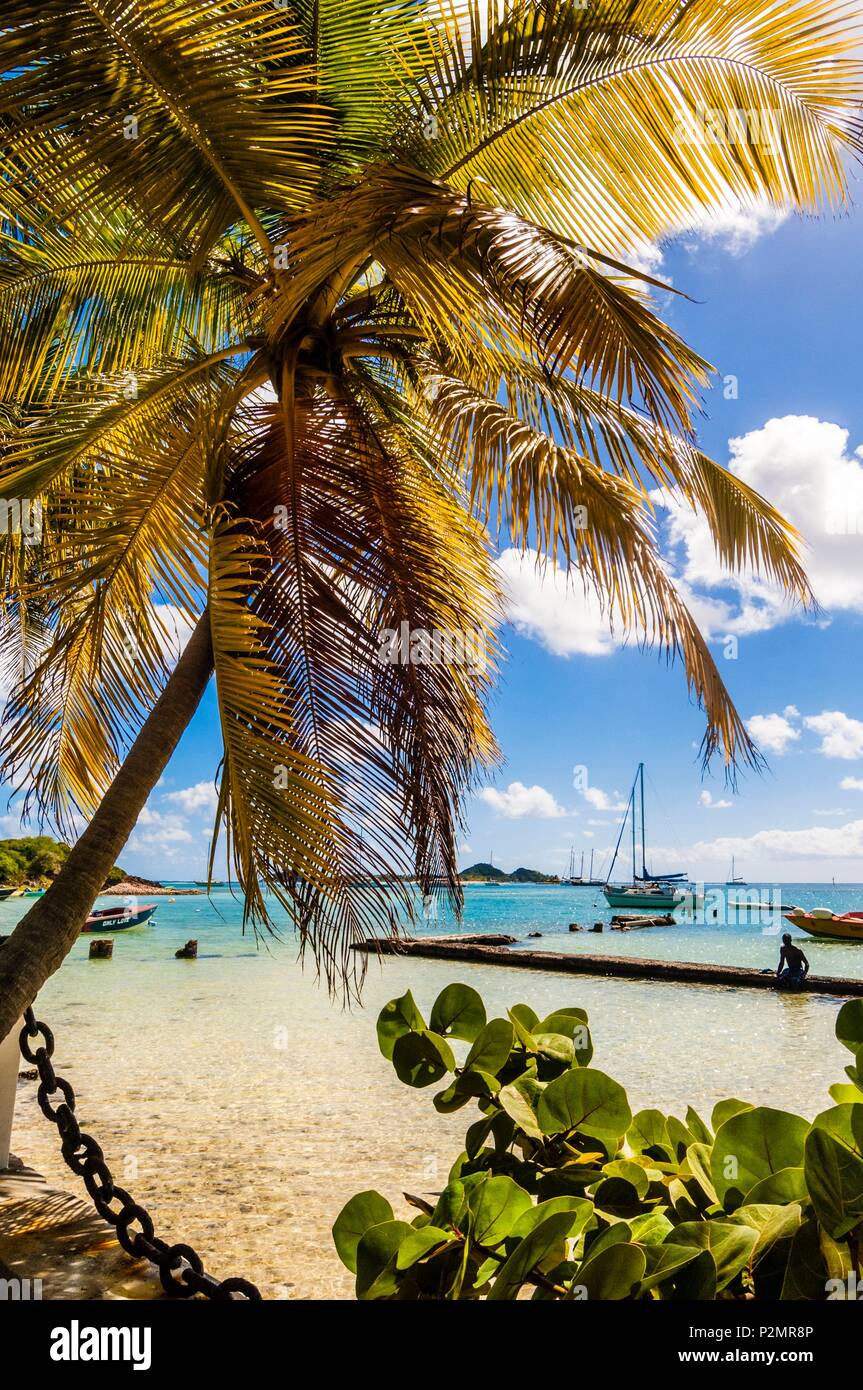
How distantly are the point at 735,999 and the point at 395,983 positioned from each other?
866 centimetres

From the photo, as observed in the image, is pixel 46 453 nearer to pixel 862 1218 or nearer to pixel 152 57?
pixel 152 57

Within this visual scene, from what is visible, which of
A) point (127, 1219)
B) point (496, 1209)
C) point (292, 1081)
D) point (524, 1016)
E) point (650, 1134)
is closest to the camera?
point (496, 1209)

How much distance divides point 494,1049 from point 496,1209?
0.74 ft

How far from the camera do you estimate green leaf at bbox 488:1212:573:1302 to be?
2.24 feet

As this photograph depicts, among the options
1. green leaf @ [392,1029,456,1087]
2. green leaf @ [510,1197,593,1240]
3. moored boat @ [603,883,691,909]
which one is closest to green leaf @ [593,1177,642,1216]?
green leaf @ [510,1197,593,1240]

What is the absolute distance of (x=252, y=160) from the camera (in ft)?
11.3

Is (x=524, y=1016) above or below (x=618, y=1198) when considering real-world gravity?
above

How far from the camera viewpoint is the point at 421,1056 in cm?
103

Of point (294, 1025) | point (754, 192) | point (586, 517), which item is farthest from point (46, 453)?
point (294, 1025)

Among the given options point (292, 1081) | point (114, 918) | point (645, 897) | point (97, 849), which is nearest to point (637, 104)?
point (97, 849)

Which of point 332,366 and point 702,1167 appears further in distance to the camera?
point 332,366

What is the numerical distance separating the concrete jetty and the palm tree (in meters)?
17.9

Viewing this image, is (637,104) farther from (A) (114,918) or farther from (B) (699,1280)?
(A) (114,918)
